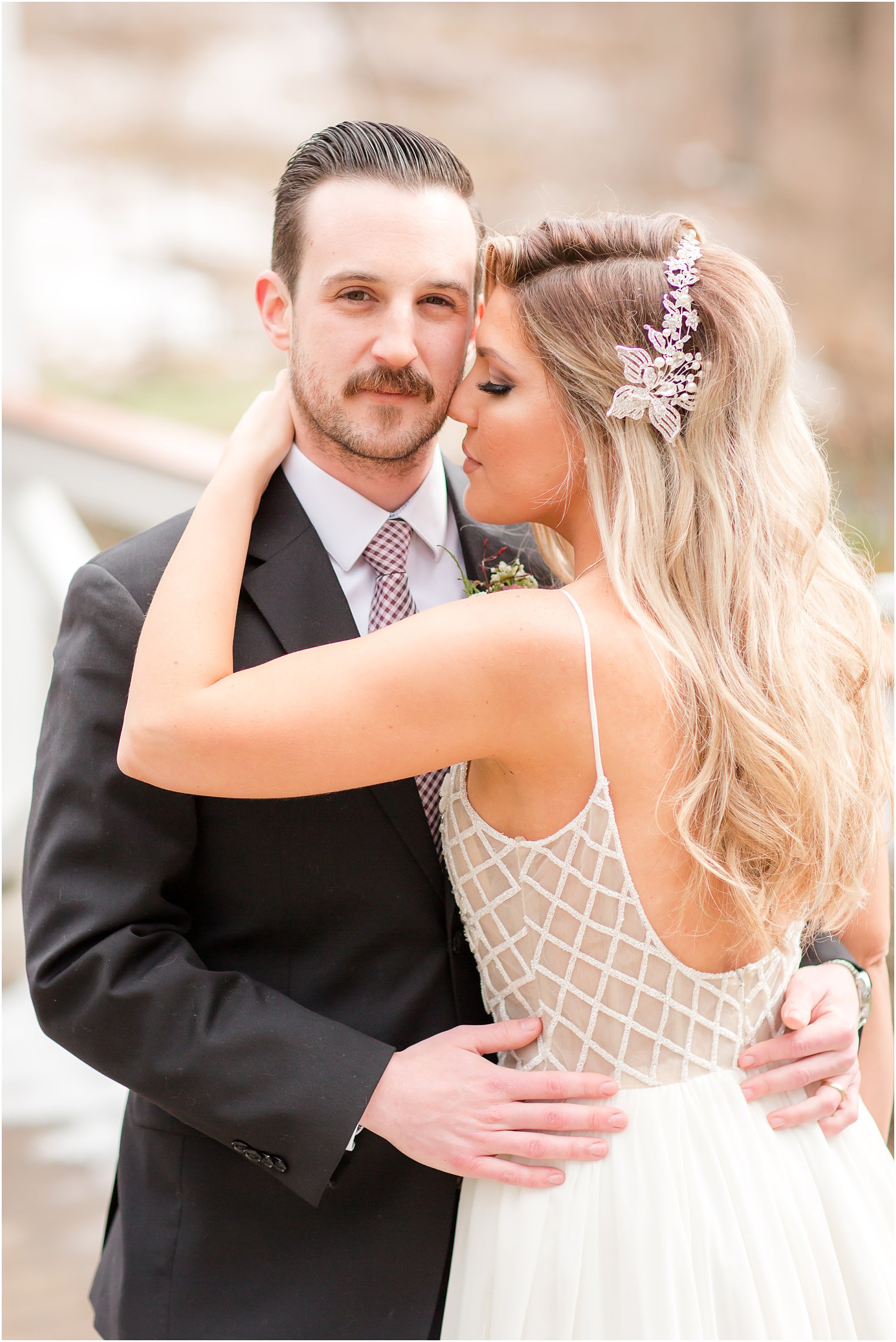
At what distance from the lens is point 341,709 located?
1282 millimetres

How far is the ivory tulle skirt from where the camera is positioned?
4.38ft

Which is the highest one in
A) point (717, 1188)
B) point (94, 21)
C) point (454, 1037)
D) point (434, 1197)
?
point (94, 21)

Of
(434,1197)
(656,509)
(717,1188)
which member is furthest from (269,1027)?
(656,509)

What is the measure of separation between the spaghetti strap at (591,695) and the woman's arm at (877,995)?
26.6 inches

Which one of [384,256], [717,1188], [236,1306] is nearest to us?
[717,1188]

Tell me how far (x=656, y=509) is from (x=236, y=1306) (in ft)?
4.06

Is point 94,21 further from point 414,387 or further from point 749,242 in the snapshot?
point 414,387

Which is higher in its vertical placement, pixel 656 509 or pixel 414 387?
pixel 414 387

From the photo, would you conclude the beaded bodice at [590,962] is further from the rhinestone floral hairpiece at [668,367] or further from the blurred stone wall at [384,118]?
the blurred stone wall at [384,118]

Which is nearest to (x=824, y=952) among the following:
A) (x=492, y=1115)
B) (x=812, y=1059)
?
(x=812, y=1059)

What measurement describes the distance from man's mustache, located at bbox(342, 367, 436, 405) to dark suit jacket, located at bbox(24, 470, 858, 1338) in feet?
0.78

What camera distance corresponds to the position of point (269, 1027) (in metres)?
1.45

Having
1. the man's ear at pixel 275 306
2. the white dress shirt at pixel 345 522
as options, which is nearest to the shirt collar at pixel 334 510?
the white dress shirt at pixel 345 522

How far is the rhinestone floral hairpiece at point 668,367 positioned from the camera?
138 cm
